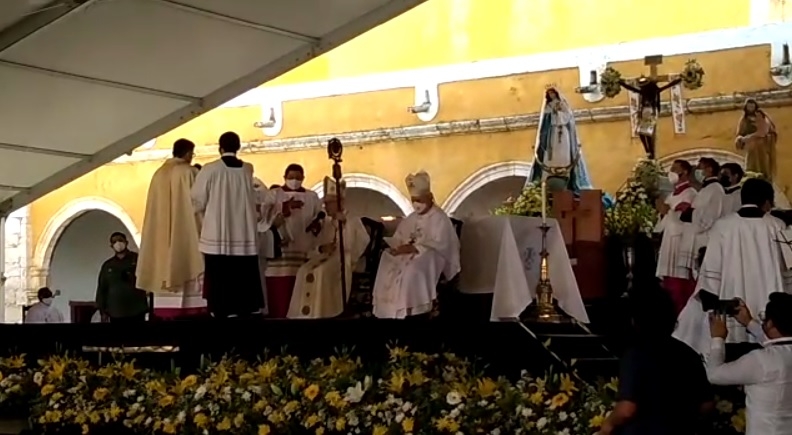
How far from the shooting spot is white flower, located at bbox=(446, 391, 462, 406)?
23.2 ft

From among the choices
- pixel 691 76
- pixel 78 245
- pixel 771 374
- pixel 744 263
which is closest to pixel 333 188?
pixel 744 263

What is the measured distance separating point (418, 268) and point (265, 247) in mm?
1527

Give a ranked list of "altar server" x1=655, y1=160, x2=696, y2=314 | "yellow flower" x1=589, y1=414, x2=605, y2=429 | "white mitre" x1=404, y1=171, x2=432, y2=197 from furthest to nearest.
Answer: "altar server" x1=655, y1=160, x2=696, y2=314 < "white mitre" x1=404, y1=171, x2=432, y2=197 < "yellow flower" x1=589, y1=414, x2=605, y2=429

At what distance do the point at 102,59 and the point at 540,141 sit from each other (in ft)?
13.8

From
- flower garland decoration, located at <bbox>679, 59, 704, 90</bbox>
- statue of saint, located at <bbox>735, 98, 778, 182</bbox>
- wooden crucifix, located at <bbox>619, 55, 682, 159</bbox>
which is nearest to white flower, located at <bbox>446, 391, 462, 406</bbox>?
wooden crucifix, located at <bbox>619, 55, 682, 159</bbox>

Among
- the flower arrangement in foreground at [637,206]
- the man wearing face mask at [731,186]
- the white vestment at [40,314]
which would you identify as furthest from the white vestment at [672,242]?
the white vestment at [40,314]

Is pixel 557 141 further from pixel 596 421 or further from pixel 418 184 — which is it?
pixel 596 421

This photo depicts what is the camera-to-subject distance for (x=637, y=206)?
11016 millimetres

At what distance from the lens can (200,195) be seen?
941 centimetres

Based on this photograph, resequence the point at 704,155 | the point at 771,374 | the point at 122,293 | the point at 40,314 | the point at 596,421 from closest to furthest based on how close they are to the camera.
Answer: the point at 771,374 → the point at 596,421 → the point at 122,293 → the point at 40,314 → the point at 704,155

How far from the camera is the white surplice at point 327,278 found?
9.80 meters

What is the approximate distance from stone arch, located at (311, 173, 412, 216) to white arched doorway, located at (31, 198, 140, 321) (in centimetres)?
391

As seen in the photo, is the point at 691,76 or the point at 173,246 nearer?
the point at 173,246

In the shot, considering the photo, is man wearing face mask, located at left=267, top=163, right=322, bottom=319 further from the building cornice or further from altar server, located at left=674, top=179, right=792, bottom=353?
the building cornice
